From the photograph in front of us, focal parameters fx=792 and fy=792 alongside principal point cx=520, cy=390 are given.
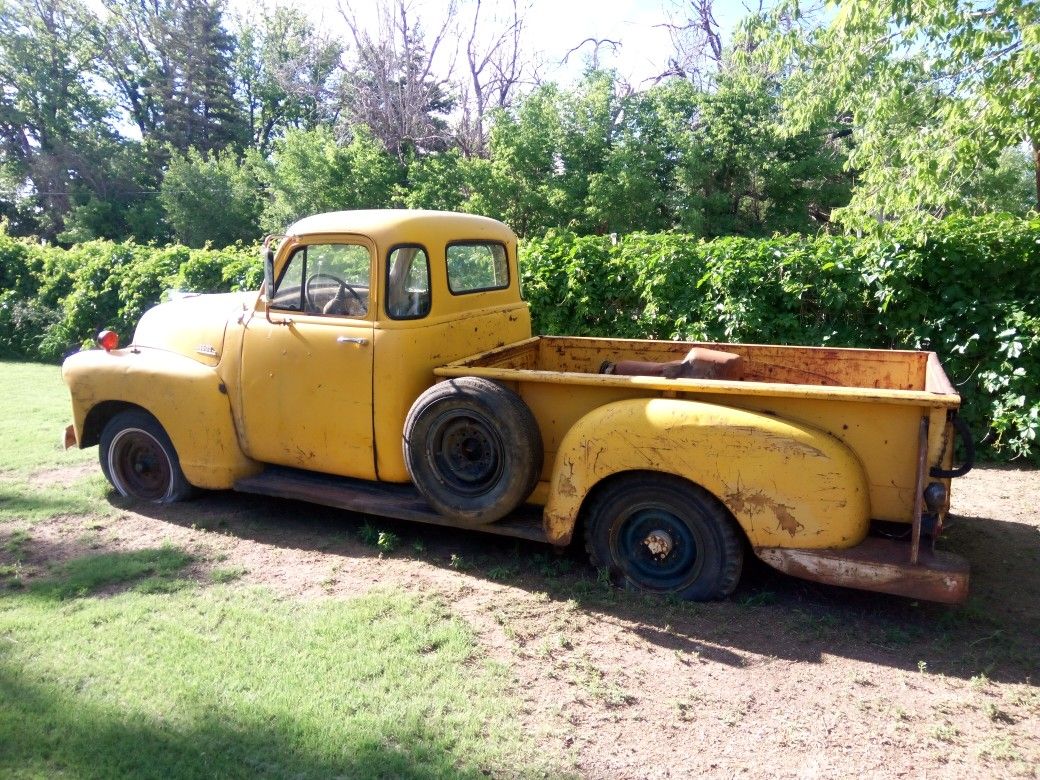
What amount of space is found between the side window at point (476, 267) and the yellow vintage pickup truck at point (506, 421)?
2 cm

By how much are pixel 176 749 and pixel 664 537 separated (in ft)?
7.94

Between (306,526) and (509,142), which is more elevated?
(509,142)

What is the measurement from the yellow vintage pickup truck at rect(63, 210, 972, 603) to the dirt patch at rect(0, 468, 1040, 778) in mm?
304

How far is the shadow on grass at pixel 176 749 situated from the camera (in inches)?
111

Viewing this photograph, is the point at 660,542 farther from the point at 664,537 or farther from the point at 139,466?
the point at 139,466

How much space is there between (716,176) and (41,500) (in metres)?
14.8

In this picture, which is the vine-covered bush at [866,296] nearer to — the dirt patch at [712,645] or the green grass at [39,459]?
the dirt patch at [712,645]

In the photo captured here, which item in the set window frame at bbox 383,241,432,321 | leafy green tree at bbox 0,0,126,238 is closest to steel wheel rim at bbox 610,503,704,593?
window frame at bbox 383,241,432,321

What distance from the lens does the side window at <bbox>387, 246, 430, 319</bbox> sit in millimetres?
4855

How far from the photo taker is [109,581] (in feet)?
14.7

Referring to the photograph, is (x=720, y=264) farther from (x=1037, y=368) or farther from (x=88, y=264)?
(x=88, y=264)

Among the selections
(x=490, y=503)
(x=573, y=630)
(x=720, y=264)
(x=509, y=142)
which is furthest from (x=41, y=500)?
(x=509, y=142)

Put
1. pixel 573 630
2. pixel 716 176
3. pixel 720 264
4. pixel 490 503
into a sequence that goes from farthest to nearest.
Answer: pixel 716 176 → pixel 720 264 → pixel 490 503 → pixel 573 630

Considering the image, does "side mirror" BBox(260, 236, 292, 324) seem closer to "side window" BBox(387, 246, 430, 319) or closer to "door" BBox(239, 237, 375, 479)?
"door" BBox(239, 237, 375, 479)
